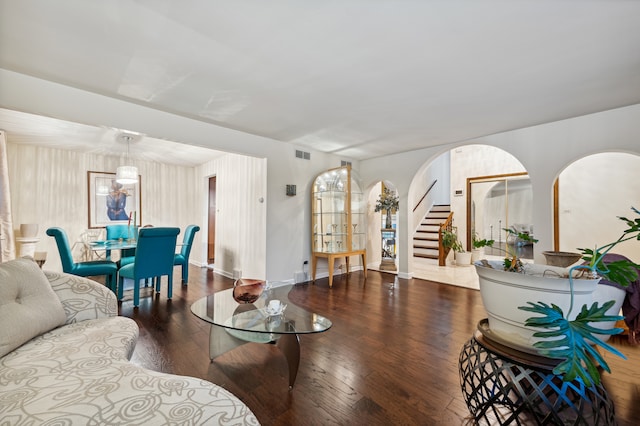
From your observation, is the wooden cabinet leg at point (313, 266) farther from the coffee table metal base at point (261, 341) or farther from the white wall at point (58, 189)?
the white wall at point (58, 189)

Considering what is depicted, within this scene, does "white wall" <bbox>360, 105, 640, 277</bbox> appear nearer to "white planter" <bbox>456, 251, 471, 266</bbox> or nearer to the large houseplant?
the large houseplant

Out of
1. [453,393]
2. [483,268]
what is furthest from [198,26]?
[453,393]

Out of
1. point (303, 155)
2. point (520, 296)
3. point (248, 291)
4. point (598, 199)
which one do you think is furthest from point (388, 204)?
point (520, 296)

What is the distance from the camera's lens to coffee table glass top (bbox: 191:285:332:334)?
1.71 meters

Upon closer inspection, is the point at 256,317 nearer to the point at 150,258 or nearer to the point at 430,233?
the point at 150,258

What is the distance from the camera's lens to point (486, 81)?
2457 mm

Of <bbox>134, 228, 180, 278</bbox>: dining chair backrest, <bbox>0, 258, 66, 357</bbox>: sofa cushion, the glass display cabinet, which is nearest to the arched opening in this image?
the glass display cabinet

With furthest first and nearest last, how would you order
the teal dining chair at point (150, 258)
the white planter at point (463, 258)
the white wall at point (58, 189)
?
the white planter at point (463, 258) < the white wall at point (58, 189) < the teal dining chair at point (150, 258)

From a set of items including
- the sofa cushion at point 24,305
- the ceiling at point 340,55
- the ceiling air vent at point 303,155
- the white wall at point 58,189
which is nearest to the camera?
A: the sofa cushion at point 24,305

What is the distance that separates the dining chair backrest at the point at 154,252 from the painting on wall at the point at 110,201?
2.28m

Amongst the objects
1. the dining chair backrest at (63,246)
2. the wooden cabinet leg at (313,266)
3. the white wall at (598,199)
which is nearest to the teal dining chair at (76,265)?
the dining chair backrest at (63,246)

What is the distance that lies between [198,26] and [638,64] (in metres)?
3.49

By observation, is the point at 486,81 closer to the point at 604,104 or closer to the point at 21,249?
the point at 604,104

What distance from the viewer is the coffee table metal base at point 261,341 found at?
174 centimetres
